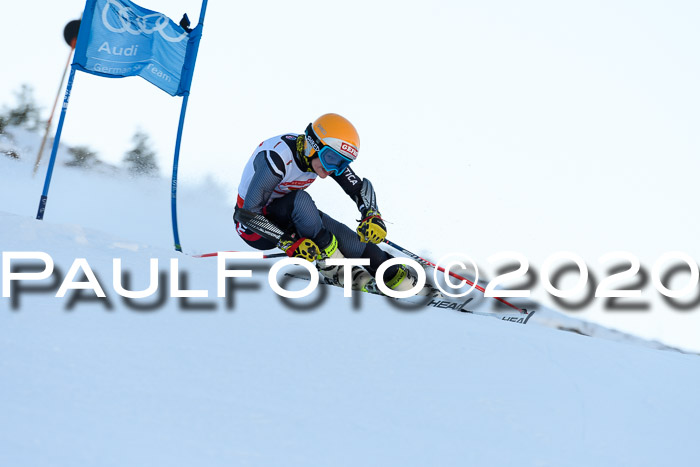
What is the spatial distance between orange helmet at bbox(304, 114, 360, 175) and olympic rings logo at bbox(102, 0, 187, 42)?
2.54m

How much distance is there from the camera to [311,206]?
443 cm

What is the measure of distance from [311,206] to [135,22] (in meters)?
2.94

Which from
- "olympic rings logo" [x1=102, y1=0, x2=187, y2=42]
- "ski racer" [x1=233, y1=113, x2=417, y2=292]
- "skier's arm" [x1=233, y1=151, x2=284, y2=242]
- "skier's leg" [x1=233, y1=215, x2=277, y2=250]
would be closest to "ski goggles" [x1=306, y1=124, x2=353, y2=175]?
"ski racer" [x1=233, y1=113, x2=417, y2=292]

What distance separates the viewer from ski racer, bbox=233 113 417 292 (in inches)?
171

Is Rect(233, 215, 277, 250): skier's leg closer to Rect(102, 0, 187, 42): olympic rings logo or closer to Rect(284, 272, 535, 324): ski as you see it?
Rect(284, 272, 535, 324): ski

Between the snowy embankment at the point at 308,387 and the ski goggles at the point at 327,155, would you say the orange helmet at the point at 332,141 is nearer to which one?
the ski goggles at the point at 327,155

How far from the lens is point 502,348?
2.47m

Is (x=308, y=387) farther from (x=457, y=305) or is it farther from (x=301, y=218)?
(x=457, y=305)

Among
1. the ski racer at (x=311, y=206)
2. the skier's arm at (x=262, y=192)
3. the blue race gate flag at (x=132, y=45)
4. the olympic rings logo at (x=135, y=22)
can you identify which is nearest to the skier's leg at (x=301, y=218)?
the ski racer at (x=311, y=206)

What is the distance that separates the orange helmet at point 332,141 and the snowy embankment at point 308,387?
1.62 metres

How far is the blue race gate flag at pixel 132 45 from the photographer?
5.55 m

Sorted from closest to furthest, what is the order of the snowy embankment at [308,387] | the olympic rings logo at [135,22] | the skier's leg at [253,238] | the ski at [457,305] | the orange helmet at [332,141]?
the snowy embankment at [308,387] < the orange helmet at [332,141] < the ski at [457,305] < the skier's leg at [253,238] < the olympic rings logo at [135,22]

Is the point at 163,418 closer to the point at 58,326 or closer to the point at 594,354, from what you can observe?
the point at 58,326

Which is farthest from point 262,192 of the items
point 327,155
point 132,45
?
point 132,45
